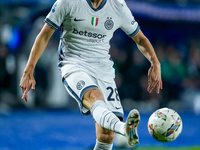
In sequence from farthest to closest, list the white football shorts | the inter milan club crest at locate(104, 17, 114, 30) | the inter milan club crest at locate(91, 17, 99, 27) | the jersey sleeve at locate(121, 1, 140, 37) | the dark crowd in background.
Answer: the dark crowd in background < the jersey sleeve at locate(121, 1, 140, 37) < the inter milan club crest at locate(104, 17, 114, 30) < the inter milan club crest at locate(91, 17, 99, 27) < the white football shorts

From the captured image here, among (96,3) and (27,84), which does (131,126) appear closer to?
(27,84)

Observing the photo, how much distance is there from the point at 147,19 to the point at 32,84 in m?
11.2

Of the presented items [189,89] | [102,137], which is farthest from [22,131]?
[189,89]

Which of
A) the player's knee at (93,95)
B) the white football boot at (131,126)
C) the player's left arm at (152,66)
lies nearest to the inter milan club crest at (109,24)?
the player's left arm at (152,66)

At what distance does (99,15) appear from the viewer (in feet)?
18.1

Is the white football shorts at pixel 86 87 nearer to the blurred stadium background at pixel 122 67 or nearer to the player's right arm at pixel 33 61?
the player's right arm at pixel 33 61

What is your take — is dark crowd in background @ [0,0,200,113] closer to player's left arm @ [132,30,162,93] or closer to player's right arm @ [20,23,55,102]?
player's left arm @ [132,30,162,93]

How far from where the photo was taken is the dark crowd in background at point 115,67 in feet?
46.5

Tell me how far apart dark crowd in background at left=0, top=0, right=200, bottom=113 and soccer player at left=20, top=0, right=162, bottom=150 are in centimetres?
861

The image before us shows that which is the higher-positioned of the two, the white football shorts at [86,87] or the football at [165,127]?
the white football shorts at [86,87]

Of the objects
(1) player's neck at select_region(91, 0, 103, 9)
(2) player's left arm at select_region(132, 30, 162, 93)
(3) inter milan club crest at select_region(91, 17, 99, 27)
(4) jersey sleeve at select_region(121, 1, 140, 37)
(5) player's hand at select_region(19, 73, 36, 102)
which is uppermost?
(1) player's neck at select_region(91, 0, 103, 9)

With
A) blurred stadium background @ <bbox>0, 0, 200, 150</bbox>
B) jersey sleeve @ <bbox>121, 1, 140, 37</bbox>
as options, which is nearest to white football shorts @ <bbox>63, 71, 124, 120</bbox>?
jersey sleeve @ <bbox>121, 1, 140, 37</bbox>

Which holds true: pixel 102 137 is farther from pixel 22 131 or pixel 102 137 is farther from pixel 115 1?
pixel 22 131

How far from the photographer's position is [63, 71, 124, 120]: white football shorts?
512 centimetres
